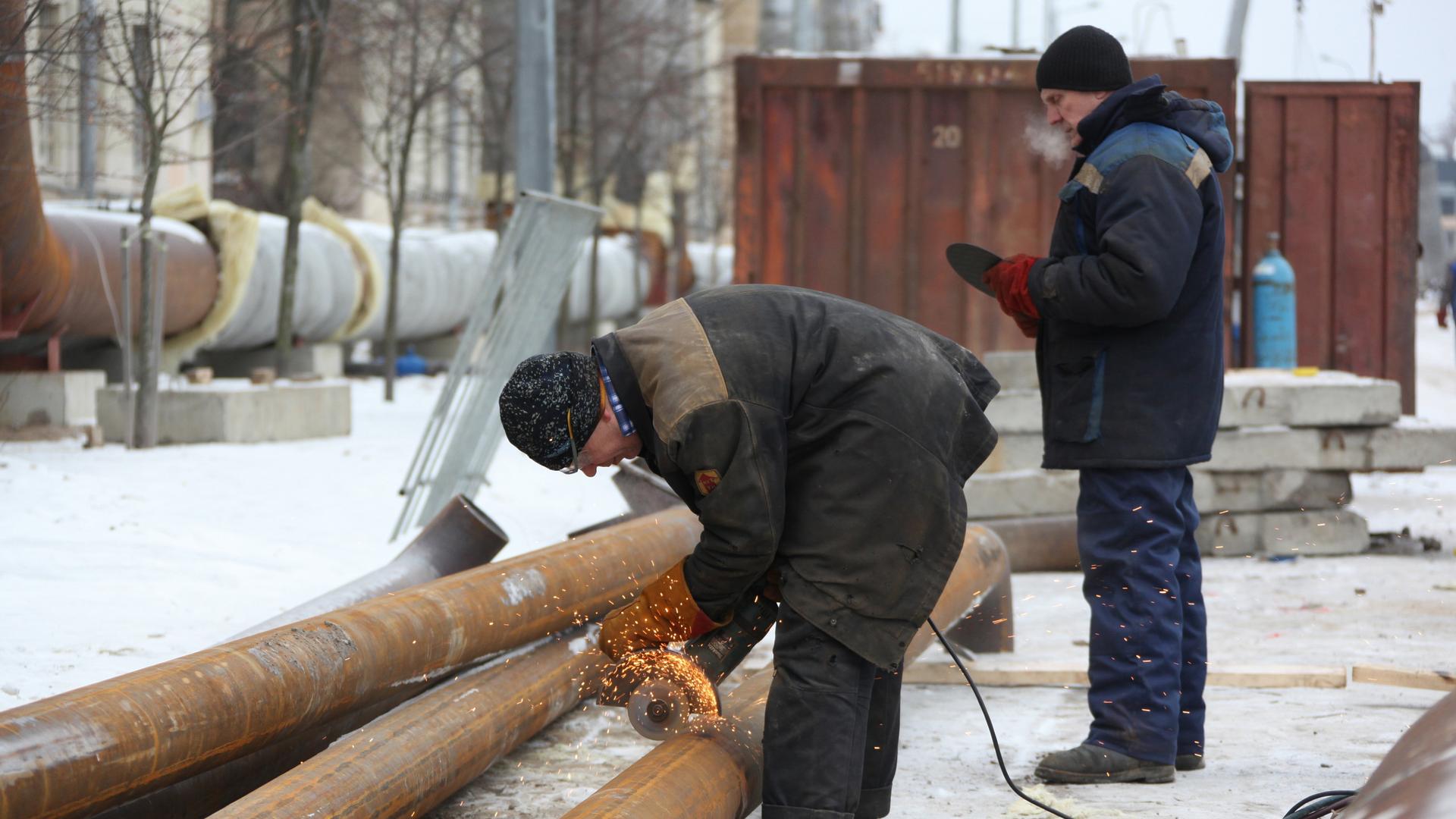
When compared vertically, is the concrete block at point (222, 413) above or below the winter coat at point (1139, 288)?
below

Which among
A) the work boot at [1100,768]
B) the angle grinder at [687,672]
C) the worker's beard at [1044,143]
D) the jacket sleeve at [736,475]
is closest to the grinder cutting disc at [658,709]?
the angle grinder at [687,672]

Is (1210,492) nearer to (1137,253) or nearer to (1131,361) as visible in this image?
(1131,361)

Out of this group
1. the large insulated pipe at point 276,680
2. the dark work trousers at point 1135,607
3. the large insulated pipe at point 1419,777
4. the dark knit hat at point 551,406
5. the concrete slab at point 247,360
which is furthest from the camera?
the concrete slab at point 247,360

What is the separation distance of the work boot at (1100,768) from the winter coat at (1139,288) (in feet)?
2.40

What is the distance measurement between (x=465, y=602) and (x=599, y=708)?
1.05 meters

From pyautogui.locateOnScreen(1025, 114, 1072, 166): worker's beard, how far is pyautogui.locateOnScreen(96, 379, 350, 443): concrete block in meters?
5.31

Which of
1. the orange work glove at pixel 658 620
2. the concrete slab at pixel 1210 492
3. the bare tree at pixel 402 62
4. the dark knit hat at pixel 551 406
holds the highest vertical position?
the bare tree at pixel 402 62

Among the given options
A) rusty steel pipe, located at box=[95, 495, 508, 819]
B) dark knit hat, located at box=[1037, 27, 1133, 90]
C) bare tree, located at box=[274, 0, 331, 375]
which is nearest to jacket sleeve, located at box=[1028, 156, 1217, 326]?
dark knit hat, located at box=[1037, 27, 1133, 90]

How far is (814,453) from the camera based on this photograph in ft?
10.1

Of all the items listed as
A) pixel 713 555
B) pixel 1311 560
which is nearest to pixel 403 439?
pixel 1311 560

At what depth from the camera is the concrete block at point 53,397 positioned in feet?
31.4

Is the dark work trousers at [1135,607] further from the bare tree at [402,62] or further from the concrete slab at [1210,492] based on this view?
the bare tree at [402,62]

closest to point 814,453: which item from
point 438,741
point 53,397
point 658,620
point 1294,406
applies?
point 658,620

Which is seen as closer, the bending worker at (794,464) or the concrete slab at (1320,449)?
the bending worker at (794,464)
